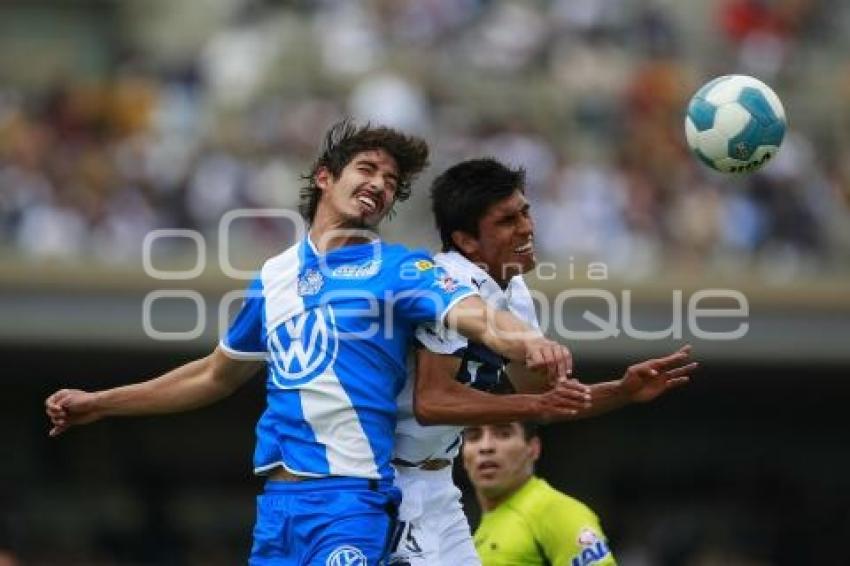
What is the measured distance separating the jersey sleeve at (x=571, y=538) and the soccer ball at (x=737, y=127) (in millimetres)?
1845

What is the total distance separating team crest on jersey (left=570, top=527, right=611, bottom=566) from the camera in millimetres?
9008

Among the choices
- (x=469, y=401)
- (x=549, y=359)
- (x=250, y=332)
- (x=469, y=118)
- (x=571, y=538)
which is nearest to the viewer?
(x=549, y=359)

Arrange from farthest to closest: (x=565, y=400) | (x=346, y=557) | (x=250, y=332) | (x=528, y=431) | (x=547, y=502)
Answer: (x=528, y=431)
(x=547, y=502)
(x=250, y=332)
(x=346, y=557)
(x=565, y=400)

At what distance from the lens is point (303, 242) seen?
7.80m

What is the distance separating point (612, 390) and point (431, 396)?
Answer: 81cm

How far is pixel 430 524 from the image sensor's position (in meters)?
7.79

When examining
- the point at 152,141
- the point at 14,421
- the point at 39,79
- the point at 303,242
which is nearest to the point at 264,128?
the point at 152,141

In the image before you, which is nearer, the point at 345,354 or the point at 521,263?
the point at 345,354

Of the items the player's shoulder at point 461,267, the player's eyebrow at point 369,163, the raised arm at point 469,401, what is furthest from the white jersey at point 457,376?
the player's eyebrow at point 369,163

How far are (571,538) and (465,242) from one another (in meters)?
1.92

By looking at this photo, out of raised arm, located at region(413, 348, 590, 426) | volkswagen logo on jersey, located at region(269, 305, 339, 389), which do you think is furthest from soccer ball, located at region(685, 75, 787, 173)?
volkswagen logo on jersey, located at region(269, 305, 339, 389)

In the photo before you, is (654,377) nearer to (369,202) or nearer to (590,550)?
(369,202)

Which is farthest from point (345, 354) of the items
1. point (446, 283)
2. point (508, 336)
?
point (508, 336)

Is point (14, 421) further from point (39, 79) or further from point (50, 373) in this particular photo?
point (39, 79)
